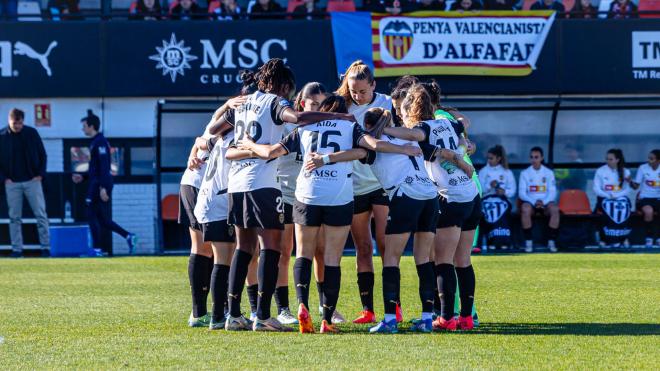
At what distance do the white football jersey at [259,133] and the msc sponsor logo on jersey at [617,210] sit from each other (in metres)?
12.5

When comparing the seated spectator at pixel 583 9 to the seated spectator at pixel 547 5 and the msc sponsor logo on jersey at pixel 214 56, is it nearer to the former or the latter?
the seated spectator at pixel 547 5

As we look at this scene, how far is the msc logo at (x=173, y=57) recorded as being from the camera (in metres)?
20.7

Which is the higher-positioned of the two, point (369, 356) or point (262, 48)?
point (262, 48)

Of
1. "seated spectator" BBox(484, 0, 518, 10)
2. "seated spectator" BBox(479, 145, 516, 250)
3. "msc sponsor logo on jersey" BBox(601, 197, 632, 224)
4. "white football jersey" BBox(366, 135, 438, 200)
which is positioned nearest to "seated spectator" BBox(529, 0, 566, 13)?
"seated spectator" BBox(484, 0, 518, 10)

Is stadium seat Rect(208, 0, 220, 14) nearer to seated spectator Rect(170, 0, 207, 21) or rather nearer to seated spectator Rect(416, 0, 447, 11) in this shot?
seated spectator Rect(170, 0, 207, 21)

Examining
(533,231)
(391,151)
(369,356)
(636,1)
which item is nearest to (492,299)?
(391,151)

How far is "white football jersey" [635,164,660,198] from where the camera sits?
20625mm

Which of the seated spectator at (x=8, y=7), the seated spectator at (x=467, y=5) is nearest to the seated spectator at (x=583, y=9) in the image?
the seated spectator at (x=467, y=5)

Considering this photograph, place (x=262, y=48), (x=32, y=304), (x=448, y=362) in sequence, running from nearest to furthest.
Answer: (x=448, y=362)
(x=32, y=304)
(x=262, y=48)

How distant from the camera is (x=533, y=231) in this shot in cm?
2097

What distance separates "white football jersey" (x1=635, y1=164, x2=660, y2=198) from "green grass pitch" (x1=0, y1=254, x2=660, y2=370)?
19.8 feet

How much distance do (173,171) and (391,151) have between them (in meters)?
12.7

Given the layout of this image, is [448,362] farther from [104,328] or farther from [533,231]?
[533,231]

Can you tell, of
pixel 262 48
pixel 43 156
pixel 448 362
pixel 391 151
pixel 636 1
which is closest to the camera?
pixel 448 362
